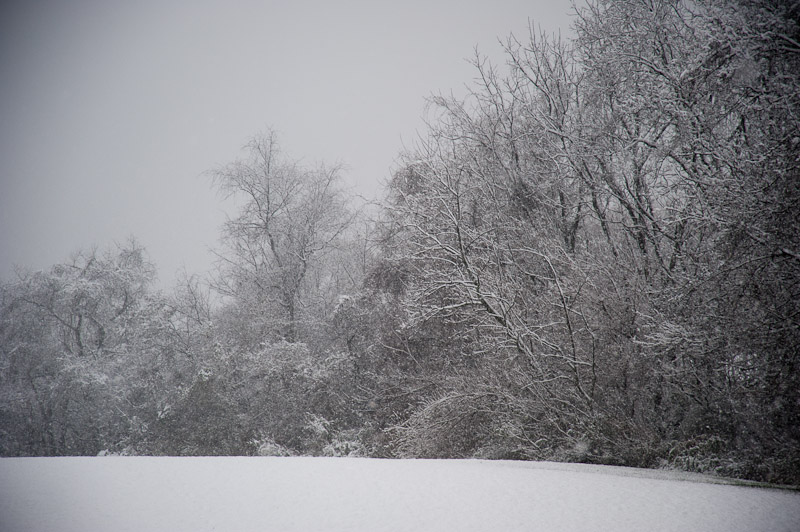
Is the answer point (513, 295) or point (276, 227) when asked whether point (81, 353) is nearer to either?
point (276, 227)

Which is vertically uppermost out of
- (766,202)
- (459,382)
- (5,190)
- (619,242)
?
(5,190)

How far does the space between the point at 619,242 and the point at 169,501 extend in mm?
9511

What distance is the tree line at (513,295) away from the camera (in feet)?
20.1

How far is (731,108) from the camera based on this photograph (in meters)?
6.62

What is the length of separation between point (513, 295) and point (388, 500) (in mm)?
5719

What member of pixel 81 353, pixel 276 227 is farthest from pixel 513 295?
pixel 81 353

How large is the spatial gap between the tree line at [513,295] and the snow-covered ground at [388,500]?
1.80 m

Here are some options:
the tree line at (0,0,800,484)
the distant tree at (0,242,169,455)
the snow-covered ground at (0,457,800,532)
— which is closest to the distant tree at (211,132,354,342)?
the tree line at (0,0,800,484)

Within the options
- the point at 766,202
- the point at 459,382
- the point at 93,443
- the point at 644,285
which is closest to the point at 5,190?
the point at 93,443

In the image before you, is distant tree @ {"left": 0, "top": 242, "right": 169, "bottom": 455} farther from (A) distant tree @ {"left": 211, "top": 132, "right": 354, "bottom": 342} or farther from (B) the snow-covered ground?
(B) the snow-covered ground

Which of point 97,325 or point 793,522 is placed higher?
point 97,325

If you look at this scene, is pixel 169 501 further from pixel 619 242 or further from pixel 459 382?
pixel 619 242

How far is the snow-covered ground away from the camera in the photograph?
3988 millimetres

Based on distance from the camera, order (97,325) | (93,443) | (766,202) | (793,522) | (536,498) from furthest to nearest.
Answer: (97,325) → (93,443) → (766,202) → (536,498) → (793,522)
